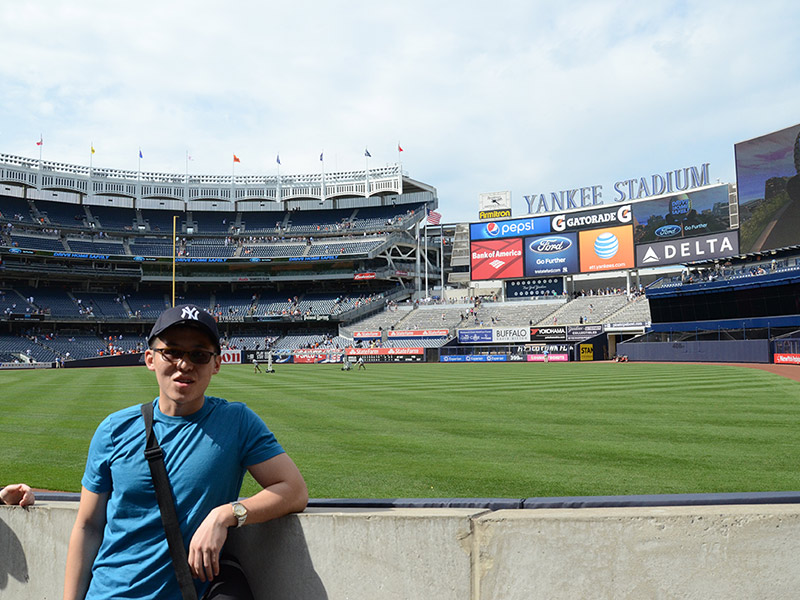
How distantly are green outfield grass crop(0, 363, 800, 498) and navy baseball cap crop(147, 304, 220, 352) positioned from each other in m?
4.11

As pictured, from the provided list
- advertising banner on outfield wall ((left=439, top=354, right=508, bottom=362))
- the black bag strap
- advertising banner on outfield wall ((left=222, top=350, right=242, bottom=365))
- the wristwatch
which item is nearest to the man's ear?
the black bag strap

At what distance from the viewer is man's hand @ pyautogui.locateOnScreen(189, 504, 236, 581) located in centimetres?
261

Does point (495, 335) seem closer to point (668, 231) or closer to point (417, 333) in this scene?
point (417, 333)

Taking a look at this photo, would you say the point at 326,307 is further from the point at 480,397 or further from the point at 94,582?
the point at 94,582

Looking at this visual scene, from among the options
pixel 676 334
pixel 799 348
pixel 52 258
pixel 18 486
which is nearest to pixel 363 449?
pixel 18 486

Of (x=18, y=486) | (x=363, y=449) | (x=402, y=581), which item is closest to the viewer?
(x=402, y=581)

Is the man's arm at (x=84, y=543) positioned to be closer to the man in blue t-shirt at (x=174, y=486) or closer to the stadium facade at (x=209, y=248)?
the man in blue t-shirt at (x=174, y=486)

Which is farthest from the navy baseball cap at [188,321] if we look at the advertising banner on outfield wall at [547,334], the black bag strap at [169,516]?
the advertising banner on outfield wall at [547,334]

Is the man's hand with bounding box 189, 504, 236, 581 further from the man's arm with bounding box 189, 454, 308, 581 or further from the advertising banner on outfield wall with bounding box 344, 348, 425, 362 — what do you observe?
the advertising banner on outfield wall with bounding box 344, 348, 425, 362

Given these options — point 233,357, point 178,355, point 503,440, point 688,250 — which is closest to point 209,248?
point 233,357

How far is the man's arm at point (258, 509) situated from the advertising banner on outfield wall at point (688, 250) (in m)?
56.8

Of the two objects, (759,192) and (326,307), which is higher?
(759,192)

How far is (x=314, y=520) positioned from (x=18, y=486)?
1753 mm

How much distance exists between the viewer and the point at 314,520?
2732 millimetres
